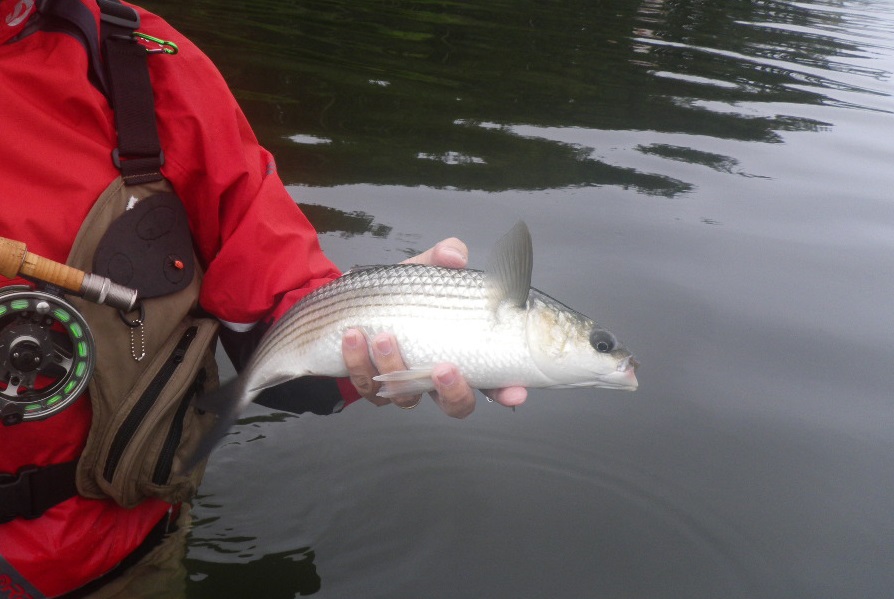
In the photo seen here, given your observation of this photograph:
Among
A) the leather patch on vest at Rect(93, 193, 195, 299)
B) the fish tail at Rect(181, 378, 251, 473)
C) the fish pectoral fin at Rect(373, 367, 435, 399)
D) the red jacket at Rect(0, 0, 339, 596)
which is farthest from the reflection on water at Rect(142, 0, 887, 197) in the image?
the fish pectoral fin at Rect(373, 367, 435, 399)

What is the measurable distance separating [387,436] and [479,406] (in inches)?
22.0

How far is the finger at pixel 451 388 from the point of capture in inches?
101

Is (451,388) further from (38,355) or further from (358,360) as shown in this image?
(38,355)

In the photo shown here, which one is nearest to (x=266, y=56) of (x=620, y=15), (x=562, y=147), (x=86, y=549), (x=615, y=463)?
(x=562, y=147)

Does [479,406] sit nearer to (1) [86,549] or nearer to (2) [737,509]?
(2) [737,509]

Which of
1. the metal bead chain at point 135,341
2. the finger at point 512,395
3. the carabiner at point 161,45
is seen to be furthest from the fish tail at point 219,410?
the carabiner at point 161,45

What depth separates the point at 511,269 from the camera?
8.25 feet

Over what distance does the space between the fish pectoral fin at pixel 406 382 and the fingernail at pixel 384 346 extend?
7cm

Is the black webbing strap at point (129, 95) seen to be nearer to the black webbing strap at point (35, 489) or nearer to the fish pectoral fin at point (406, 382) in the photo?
the black webbing strap at point (35, 489)

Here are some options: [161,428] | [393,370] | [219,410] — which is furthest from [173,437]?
[393,370]

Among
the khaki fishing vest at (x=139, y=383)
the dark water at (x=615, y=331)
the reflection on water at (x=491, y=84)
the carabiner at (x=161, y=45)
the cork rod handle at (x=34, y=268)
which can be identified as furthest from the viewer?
the reflection on water at (x=491, y=84)

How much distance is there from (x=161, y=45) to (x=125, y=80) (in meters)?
0.19

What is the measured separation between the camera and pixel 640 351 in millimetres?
4867

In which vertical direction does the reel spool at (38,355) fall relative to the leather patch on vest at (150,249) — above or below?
below
